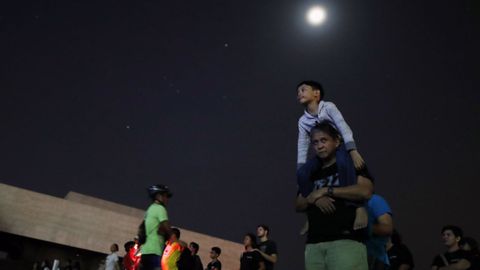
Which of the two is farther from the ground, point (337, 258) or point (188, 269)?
point (188, 269)

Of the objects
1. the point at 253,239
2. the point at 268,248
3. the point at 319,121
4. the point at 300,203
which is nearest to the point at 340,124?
the point at 319,121

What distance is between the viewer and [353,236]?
2699mm

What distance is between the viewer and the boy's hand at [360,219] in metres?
2.69

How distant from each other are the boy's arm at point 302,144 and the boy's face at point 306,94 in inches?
11.3

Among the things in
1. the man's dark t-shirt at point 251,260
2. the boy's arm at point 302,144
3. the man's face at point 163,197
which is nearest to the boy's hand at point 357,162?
the boy's arm at point 302,144

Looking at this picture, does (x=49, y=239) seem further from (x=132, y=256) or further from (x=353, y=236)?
(x=353, y=236)

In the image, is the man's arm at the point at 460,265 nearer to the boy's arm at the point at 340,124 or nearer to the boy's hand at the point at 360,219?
the boy's arm at the point at 340,124

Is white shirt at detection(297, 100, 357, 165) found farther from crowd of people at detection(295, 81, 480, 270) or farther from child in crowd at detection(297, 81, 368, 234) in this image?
crowd of people at detection(295, 81, 480, 270)

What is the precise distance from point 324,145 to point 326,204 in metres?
0.44

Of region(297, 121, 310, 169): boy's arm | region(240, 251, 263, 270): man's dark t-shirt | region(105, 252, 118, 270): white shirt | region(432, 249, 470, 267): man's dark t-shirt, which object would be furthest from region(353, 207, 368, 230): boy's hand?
region(105, 252, 118, 270): white shirt

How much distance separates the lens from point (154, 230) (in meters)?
6.02

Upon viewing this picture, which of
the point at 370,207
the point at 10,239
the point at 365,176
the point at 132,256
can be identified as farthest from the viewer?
the point at 10,239

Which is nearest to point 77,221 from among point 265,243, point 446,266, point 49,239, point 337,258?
point 49,239

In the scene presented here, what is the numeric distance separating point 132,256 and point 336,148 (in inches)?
260
